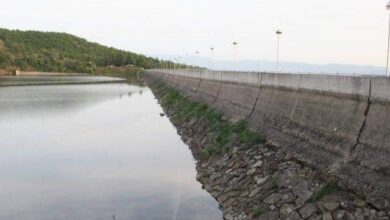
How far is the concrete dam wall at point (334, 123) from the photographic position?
10.6 metres

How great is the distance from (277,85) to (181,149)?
306 inches

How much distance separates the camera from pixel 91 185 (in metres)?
17.6

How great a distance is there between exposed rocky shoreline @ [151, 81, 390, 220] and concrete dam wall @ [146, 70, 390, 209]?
28cm

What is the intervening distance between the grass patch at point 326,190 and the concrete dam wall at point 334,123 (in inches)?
7.5

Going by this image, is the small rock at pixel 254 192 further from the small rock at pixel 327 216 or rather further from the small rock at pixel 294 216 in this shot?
the small rock at pixel 327 216

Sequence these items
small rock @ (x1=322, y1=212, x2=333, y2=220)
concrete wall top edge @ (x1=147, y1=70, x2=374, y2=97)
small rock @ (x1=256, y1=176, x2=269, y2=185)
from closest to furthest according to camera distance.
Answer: small rock @ (x1=322, y1=212, x2=333, y2=220)
concrete wall top edge @ (x1=147, y1=70, x2=374, y2=97)
small rock @ (x1=256, y1=176, x2=269, y2=185)

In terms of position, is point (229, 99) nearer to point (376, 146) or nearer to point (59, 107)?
point (376, 146)

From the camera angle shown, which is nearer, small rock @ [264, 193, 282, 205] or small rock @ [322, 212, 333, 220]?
small rock @ [322, 212, 333, 220]

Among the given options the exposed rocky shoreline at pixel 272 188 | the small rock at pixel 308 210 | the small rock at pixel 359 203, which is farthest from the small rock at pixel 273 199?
the small rock at pixel 359 203

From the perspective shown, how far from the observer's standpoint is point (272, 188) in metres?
13.0

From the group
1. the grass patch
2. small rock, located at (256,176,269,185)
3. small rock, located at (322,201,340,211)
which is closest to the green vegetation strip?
small rock, located at (256,176,269,185)

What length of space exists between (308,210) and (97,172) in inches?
432

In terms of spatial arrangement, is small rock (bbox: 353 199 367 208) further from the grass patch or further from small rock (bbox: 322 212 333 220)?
the grass patch

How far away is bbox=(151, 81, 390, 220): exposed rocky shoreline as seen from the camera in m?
10.3
